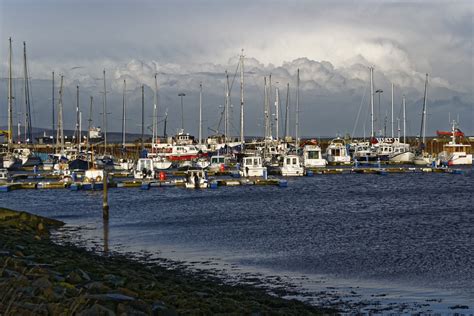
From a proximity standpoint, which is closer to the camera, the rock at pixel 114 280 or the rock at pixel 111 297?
the rock at pixel 111 297

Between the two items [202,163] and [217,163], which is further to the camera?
[202,163]

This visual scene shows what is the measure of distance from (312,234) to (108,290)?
2175 centimetres

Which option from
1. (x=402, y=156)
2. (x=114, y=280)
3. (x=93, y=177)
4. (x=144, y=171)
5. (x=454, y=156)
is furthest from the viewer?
(x=402, y=156)

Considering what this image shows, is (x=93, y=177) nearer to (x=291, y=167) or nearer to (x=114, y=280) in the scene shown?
(x=291, y=167)

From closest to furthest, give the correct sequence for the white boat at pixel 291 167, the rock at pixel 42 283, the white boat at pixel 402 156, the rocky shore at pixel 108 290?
the rocky shore at pixel 108 290
the rock at pixel 42 283
the white boat at pixel 291 167
the white boat at pixel 402 156

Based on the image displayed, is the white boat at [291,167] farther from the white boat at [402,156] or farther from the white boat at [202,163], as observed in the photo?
the white boat at [402,156]

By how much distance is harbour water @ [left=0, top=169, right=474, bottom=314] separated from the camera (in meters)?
22.8

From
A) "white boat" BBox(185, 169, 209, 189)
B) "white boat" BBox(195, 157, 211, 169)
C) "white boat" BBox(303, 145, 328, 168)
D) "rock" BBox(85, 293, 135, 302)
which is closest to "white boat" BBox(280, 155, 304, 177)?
"white boat" BBox(303, 145, 328, 168)

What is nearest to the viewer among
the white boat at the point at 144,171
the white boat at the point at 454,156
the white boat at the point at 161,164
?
the white boat at the point at 144,171

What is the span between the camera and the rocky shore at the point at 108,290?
13.5 m

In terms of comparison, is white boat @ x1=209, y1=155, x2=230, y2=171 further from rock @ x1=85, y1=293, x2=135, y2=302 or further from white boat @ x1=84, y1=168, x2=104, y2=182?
rock @ x1=85, y1=293, x2=135, y2=302

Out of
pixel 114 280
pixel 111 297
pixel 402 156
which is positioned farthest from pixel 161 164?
pixel 111 297

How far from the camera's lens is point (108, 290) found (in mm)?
15500

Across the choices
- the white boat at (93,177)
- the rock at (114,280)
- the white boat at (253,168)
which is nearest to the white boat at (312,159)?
the white boat at (253,168)
